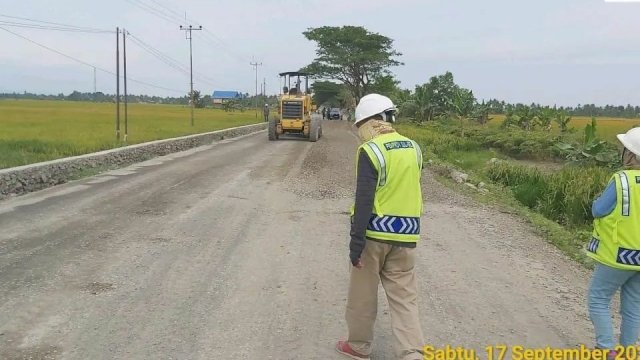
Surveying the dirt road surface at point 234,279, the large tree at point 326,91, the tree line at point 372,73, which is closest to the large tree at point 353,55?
the tree line at point 372,73

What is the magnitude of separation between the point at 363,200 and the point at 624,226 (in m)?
1.58

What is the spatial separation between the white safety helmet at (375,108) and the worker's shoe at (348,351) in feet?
4.83

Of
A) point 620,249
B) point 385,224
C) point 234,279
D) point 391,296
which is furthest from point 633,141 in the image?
point 234,279

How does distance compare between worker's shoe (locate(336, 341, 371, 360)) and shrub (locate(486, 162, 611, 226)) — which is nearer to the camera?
worker's shoe (locate(336, 341, 371, 360))

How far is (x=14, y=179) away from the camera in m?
9.59

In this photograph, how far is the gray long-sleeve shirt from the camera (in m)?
3.19

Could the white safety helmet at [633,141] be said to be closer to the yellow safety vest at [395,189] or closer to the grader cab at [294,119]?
the yellow safety vest at [395,189]

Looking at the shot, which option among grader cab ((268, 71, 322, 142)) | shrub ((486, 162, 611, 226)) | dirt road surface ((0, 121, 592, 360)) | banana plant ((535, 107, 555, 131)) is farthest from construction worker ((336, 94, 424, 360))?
banana plant ((535, 107, 555, 131))

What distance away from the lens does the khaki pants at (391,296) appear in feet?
10.9

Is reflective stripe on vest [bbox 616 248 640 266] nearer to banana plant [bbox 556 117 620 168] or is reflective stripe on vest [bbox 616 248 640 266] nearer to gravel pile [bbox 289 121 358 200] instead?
gravel pile [bbox 289 121 358 200]

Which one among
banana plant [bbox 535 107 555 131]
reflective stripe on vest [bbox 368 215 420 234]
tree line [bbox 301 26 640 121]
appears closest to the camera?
reflective stripe on vest [bbox 368 215 420 234]

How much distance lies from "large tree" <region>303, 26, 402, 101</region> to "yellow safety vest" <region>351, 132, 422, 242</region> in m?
52.1

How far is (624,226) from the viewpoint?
10.8 ft

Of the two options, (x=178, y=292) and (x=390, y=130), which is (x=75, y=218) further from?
(x=390, y=130)
